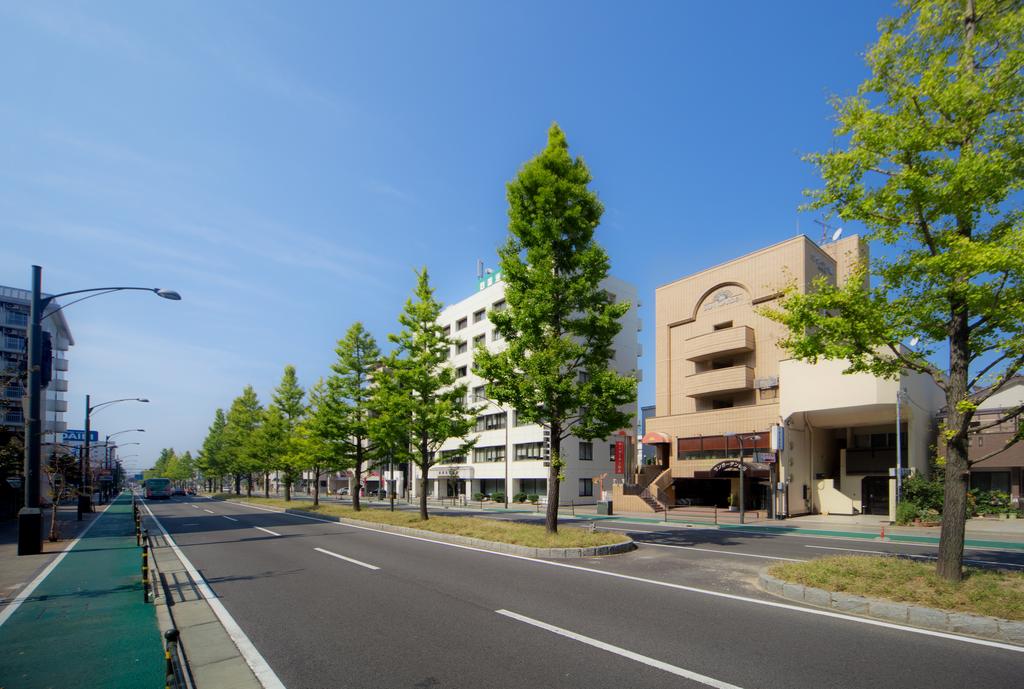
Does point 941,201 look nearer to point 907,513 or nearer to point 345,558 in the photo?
point 345,558

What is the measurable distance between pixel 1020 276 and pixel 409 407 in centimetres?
2044

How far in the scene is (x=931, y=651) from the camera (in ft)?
21.3

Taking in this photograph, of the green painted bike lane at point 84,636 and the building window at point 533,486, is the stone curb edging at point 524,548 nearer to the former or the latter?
the green painted bike lane at point 84,636

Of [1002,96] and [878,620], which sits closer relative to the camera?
[878,620]

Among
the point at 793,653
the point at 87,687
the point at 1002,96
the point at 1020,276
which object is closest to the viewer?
the point at 87,687

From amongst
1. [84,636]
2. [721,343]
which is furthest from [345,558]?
[721,343]

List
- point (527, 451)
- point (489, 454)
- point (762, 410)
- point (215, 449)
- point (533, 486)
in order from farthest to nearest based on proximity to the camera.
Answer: point (215, 449)
point (489, 454)
point (533, 486)
point (527, 451)
point (762, 410)

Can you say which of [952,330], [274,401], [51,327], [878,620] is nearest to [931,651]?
[878,620]

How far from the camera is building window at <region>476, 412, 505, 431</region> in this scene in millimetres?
53438

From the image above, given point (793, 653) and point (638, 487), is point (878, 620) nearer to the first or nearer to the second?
point (793, 653)

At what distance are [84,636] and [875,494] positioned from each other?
38.4m

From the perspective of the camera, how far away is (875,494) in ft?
108

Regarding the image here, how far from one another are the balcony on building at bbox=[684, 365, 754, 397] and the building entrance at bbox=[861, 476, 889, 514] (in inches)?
343

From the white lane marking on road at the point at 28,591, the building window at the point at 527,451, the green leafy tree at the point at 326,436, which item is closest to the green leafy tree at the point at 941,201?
the white lane marking on road at the point at 28,591
